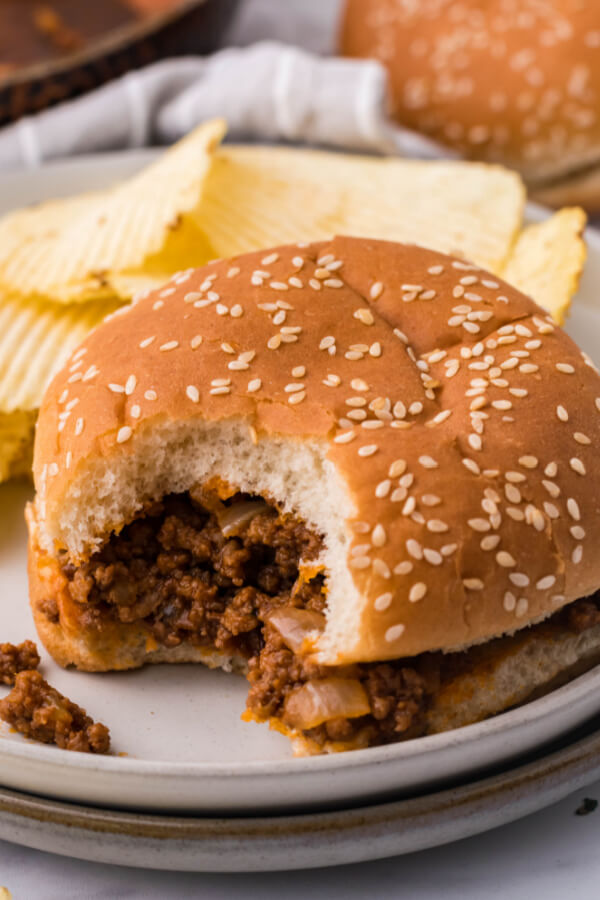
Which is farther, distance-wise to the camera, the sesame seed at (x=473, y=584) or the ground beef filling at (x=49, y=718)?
the ground beef filling at (x=49, y=718)

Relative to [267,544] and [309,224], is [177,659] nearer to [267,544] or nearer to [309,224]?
[267,544]

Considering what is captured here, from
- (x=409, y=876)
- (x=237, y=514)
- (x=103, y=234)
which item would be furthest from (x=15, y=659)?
(x=103, y=234)

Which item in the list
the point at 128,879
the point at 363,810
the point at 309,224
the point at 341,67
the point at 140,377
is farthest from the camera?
the point at 341,67

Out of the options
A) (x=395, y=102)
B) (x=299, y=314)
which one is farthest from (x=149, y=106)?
(x=299, y=314)

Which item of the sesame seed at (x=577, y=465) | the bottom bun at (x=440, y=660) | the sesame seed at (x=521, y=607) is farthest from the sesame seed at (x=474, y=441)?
the bottom bun at (x=440, y=660)

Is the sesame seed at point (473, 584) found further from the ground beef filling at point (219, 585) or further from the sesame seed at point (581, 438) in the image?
the sesame seed at point (581, 438)

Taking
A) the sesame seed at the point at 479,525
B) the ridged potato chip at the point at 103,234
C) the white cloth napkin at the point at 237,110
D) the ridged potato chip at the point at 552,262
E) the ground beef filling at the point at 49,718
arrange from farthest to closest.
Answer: the white cloth napkin at the point at 237,110 < the ridged potato chip at the point at 103,234 < the ridged potato chip at the point at 552,262 < the ground beef filling at the point at 49,718 < the sesame seed at the point at 479,525

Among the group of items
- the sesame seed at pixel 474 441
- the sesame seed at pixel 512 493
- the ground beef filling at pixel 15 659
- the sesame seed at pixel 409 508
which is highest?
the sesame seed at pixel 474 441
